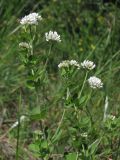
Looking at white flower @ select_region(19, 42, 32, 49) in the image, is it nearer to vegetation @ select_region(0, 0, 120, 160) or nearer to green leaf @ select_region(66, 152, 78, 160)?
vegetation @ select_region(0, 0, 120, 160)

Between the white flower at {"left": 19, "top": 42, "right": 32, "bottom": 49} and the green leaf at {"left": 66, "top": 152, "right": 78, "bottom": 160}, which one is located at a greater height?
the white flower at {"left": 19, "top": 42, "right": 32, "bottom": 49}

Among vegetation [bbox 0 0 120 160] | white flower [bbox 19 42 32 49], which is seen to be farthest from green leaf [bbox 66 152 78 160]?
white flower [bbox 19 42 32 49]

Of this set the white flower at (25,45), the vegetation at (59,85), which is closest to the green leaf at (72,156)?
the vegetation at (59,85)

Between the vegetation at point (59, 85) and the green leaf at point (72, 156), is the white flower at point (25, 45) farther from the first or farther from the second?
the green leaf at point (72, 156)

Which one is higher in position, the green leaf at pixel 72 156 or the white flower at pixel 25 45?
the white flower at pixel 25 45

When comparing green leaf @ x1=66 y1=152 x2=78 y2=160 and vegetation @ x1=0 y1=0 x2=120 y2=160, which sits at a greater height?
vegetation @ x1=0 y1=0 x2=120 y2=160

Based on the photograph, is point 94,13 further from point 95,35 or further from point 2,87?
point 2,87

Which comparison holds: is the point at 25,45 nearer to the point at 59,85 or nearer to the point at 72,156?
the point at 72,156

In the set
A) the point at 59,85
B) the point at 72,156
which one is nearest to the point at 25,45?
the point at 72,156
